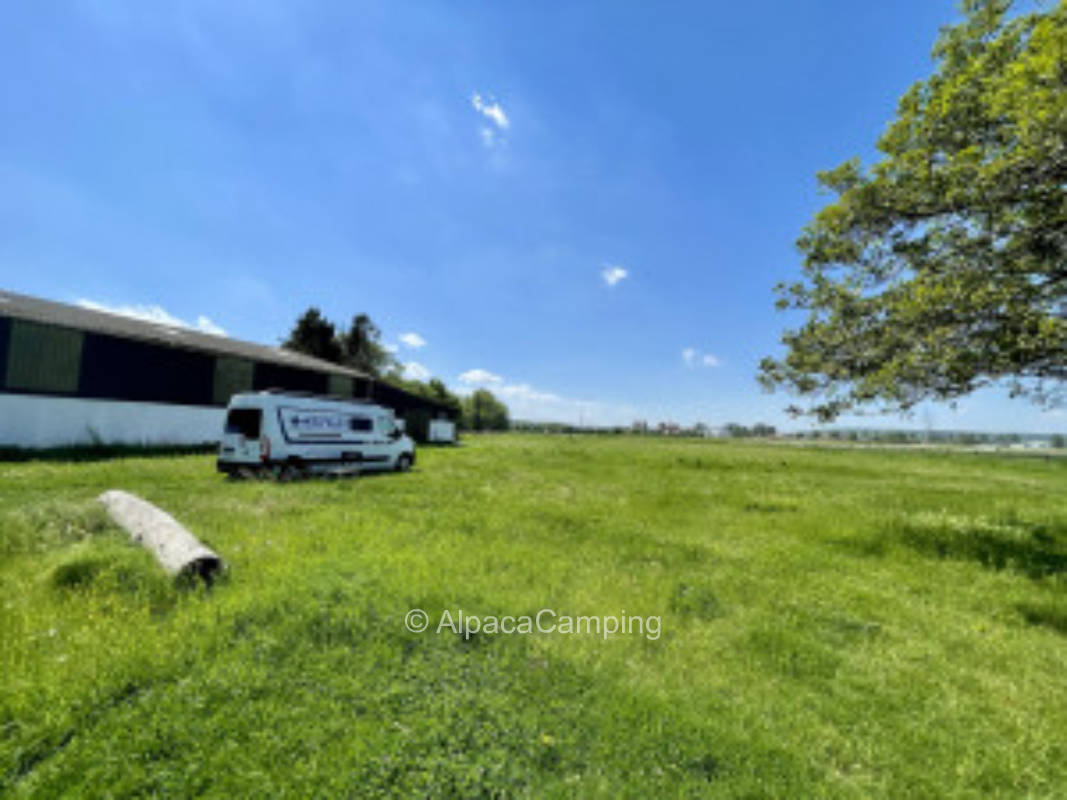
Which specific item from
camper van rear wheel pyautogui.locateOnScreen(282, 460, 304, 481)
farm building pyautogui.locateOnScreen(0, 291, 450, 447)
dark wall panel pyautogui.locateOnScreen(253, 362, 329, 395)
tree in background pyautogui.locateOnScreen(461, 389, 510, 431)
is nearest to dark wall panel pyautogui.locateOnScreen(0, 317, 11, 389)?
farm building pyautogui.locateOnScreen(0, 291, 450, 447)

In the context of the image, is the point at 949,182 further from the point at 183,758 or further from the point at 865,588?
the point at 183,758

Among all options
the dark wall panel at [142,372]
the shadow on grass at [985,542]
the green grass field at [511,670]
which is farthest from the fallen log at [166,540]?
the dark wall panel at [142,372]

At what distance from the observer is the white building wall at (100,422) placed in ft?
46.7

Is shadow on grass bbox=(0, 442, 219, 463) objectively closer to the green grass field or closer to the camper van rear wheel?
the camper van rear wheel

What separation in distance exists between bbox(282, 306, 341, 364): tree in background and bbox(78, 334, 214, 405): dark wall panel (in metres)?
23.8

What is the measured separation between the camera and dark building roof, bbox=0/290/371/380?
1524cm

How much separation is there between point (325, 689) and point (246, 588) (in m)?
1.90

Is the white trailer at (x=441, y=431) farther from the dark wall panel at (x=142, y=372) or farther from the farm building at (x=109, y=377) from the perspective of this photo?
the dark wall panel at (x=142, y=372)

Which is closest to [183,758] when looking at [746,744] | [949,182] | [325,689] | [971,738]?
[325,689]

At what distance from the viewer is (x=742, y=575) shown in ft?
19.1

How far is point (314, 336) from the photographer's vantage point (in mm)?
42438

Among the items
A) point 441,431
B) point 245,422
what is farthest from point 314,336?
point 245,422

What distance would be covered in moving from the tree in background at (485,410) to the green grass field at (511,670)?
75.5 meters

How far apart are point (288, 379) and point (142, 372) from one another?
660 centimetres
